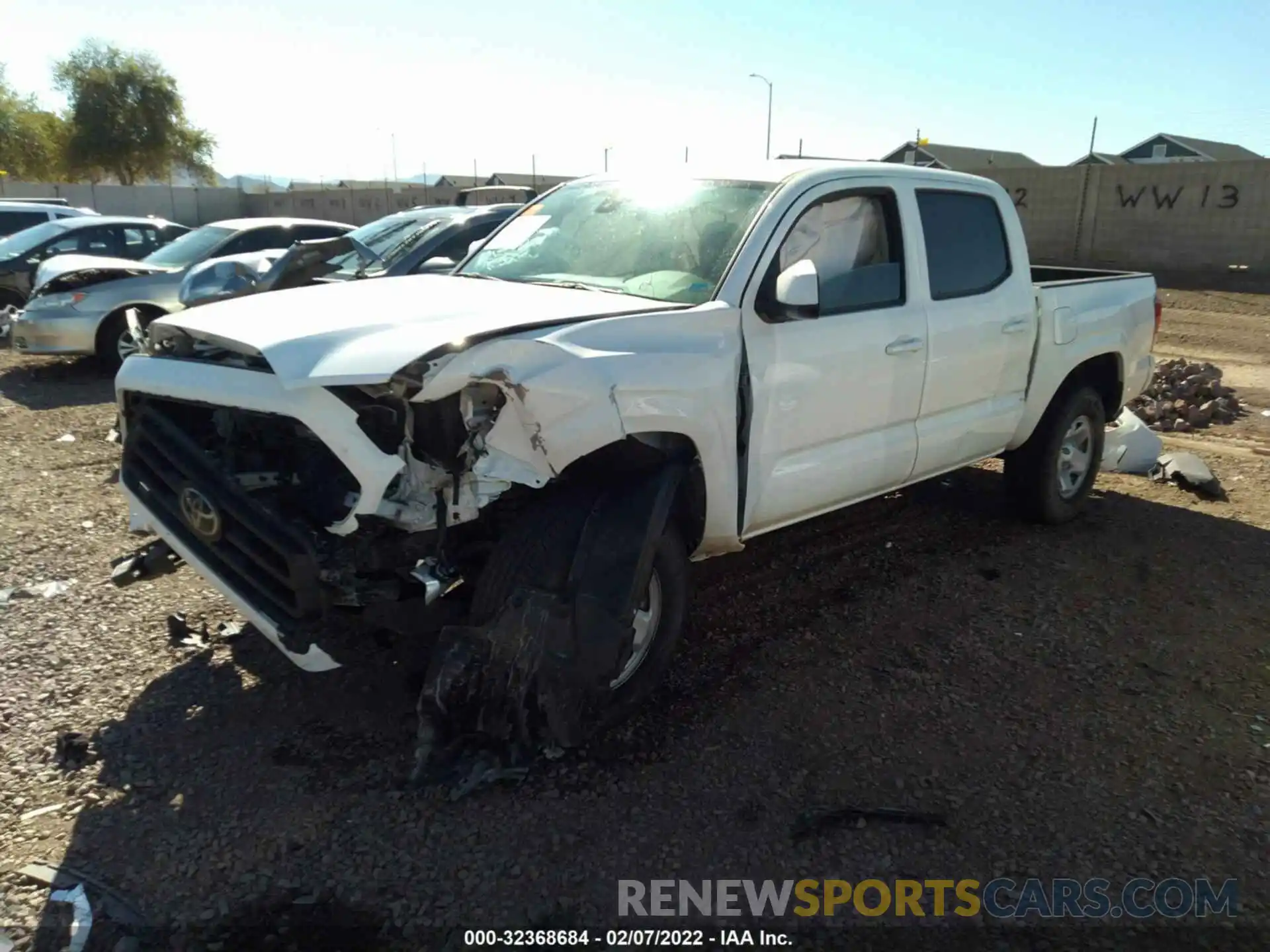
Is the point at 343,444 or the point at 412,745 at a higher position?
the point at 343,444

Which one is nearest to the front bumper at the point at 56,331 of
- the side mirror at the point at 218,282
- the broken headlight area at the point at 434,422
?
the side mirror at the point at 218,282

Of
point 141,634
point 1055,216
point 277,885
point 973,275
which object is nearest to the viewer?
point 277,885

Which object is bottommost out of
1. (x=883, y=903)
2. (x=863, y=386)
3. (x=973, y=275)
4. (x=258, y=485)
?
(x=883, y=903)

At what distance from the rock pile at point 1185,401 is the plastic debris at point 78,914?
8658 millimetres

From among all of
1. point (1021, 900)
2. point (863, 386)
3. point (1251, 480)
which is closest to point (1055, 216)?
point (1251, 480)

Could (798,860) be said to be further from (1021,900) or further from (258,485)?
(258,485)

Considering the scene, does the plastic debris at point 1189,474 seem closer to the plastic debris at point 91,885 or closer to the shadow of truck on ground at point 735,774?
the shadow of truck on ground at point 735,774

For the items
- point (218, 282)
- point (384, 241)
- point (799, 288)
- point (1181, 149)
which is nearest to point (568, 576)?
point (799, 288)

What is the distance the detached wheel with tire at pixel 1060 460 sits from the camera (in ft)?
18.2

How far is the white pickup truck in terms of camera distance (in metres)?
2.90

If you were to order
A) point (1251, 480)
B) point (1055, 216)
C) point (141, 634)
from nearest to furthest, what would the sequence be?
point (141, 634) → point (1251, 480) → point (1055, 216)

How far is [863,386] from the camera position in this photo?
4.07m

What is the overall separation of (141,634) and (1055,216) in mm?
24386

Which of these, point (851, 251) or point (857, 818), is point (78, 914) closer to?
point (857, 818)
